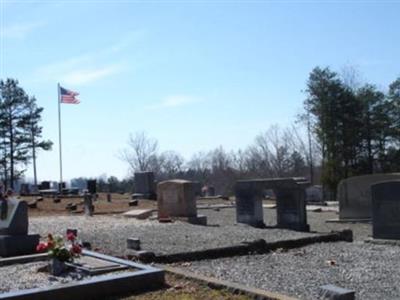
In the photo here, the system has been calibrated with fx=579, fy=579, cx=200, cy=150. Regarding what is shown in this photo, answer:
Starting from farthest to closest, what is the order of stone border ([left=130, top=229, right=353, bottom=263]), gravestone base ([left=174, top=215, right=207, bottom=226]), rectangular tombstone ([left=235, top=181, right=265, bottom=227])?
gravestone base ([left=174, top=215, right=207, bottom=226]), rectangular tombstone ([left=235, top=181, right=265, bottom=227]), stone border ([left=130, top=229, right=353, bottom=263])

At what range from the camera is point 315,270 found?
29.8 ft

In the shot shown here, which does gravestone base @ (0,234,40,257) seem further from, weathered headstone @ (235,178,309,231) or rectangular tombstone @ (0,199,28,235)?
weathered headstone @ (235,178,309,231)

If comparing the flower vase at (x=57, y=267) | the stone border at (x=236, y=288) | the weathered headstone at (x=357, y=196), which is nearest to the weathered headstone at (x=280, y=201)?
the weathered headstone at (x=357, y=196)

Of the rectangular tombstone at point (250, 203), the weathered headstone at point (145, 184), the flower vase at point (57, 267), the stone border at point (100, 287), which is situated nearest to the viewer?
the stone border at point (100, 287)

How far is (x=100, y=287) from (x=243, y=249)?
14.3 feet

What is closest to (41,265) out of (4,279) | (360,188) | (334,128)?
(4,279)

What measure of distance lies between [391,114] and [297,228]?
3175cm

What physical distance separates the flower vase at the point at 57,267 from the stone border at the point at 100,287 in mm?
827

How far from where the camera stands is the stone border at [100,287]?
688cm

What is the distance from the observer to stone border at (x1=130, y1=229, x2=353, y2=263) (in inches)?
386

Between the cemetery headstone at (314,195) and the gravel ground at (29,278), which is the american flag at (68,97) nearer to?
the cemetery headstone at (314,195)

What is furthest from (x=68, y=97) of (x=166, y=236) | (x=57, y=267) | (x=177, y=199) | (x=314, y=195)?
(x=57, y=267)

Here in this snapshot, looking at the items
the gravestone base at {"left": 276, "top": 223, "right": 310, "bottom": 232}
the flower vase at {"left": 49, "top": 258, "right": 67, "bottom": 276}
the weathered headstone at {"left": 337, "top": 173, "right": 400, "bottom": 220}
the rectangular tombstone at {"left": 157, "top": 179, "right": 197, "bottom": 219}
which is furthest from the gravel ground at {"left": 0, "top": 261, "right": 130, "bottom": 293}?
the weathered headstone at {"left": 337, "top": 173, "right": 400, "bottom": 220}

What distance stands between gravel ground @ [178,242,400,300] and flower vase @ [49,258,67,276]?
6.75ft
